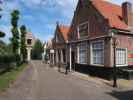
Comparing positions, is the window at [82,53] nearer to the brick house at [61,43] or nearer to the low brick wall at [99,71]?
the low brick wall at [99,71]

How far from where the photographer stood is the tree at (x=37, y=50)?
66.0 metres

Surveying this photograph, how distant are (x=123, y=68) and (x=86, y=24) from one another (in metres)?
6.41

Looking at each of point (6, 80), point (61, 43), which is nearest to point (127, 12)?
point (6, 80)

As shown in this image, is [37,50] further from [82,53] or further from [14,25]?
[82,53]

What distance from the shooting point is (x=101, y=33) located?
60.9ft

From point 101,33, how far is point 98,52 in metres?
1.88

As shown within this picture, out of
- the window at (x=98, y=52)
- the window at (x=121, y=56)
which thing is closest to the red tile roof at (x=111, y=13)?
the window at (x=121, y=56)

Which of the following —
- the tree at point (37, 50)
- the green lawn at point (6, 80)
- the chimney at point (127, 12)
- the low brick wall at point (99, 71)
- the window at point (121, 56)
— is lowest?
the green lawn at point (6, 80)

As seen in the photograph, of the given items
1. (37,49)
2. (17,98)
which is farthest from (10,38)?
(37,49)

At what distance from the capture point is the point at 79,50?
915 inches

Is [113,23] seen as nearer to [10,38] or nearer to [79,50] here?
[79,50]

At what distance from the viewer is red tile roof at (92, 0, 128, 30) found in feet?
59.4

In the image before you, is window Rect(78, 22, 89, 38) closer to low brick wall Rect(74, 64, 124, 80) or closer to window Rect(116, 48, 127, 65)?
low brick wall Rect(74, 64, 124, 80)

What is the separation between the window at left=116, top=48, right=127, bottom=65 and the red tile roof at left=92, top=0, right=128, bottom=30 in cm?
206
